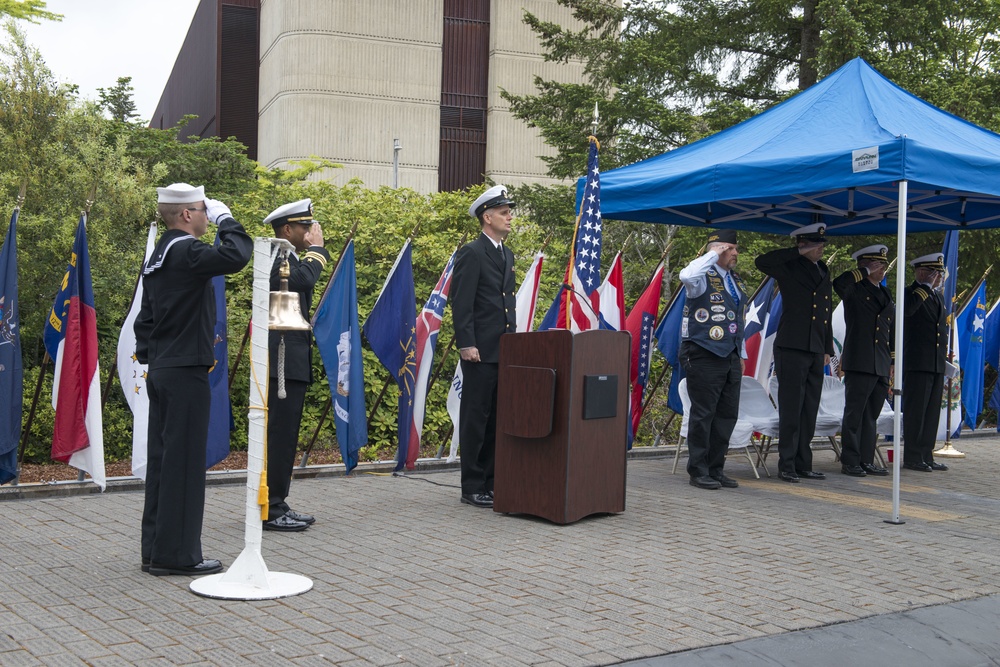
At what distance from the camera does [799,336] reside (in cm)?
870

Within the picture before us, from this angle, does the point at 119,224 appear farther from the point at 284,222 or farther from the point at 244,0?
the point at 244,0

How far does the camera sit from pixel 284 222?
20.2 ft

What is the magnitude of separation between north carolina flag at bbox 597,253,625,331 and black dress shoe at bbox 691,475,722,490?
165 centimetres

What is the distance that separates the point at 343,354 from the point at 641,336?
118 inches

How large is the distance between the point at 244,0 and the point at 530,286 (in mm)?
34061

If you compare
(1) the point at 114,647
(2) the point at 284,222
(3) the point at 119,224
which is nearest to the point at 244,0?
(3) the point at 119,224

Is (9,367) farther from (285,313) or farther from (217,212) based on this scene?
(285,313)

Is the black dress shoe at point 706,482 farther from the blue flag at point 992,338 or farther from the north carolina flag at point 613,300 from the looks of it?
the blue flag at point 992,338

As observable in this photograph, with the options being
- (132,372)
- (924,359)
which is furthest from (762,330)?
(132,372)

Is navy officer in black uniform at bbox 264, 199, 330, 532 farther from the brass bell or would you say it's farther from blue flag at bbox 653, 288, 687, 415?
blue flag at bbox 653, 288, 687, 415

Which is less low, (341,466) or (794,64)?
(794,64)

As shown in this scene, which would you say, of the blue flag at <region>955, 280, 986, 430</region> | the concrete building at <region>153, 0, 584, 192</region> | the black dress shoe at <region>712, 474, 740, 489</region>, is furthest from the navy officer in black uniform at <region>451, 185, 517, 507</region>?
the concrete building at <region>153, 0, 584, 192</region>

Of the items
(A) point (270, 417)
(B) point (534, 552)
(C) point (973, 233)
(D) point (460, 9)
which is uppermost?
(D) point (460, 9)

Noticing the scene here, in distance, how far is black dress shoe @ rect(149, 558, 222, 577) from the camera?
5.02 m
